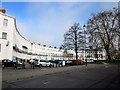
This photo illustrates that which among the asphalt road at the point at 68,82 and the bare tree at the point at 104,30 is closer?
the asphalt road at the point at 68,82

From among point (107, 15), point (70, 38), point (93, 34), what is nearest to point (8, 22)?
point (70, 38)

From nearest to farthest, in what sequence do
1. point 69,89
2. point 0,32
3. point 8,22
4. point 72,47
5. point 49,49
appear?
point 69,89
point 0,32
point 8,22
point 72,47
point 49,49

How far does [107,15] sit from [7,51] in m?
31.9

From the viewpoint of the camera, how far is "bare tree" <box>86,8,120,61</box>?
138ft

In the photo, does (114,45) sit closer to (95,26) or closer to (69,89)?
(95,26)

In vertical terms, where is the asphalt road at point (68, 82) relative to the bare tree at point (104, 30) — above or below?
below

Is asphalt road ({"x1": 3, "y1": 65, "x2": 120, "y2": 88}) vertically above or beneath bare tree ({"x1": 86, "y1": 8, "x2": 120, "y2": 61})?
beneath

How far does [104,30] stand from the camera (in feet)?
146

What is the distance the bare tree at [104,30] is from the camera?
4203 cm

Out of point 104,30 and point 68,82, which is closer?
point 68,82

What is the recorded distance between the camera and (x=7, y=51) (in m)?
33.3

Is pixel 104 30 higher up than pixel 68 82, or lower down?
higher up

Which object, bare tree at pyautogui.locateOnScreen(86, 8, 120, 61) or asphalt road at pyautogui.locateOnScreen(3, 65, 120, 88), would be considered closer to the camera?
asphalt road at pyautogui.locateOnScreen(3, 65, 120, 88)

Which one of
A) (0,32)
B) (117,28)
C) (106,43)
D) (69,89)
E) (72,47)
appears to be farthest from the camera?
(72,47)
